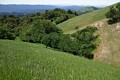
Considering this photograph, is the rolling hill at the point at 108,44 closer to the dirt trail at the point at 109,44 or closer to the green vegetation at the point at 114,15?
the dirt trail at the point at 109,44

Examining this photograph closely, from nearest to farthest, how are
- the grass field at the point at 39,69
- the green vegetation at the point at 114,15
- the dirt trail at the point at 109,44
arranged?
the grass field at the point at 39,69 → the dirt trail at the point at 109,44 → the green vegetation at the point at 114,15

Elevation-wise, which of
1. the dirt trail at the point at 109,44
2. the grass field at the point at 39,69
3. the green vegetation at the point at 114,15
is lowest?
the dirt trail at the point at 109,44

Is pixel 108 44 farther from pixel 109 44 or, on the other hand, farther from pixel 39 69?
pixel 39 69

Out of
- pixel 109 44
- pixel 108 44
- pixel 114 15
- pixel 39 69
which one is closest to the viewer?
pixel 39 69

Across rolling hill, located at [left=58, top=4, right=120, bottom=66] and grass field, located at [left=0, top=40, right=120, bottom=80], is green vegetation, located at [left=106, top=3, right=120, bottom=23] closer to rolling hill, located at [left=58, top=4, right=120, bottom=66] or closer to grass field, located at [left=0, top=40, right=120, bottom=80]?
rolling hill, located at [left=58, top=4, right=120, bottom=66]

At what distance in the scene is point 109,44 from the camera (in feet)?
259

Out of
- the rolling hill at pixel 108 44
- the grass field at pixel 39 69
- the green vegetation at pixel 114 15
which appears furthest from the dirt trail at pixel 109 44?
the grass field at pixel 39 69

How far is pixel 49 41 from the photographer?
282 ft

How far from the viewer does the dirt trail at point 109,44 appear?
72.1m

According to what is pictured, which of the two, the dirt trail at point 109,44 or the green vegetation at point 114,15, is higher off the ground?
the green vegetation at point 114,15

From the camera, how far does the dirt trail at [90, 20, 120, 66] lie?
72125 millimetres

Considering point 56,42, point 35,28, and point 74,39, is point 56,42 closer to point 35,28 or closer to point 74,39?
point 74,39

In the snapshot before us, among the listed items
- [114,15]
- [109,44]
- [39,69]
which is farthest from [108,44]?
[39,69]

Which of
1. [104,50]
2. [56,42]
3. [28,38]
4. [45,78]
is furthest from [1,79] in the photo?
[28,38]
